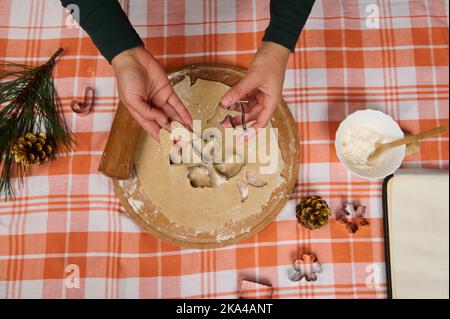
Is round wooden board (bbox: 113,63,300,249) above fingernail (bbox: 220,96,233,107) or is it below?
below

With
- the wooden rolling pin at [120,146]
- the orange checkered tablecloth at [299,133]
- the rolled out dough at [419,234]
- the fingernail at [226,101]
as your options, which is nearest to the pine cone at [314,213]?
the orange checkered tablecloth at [299,133]

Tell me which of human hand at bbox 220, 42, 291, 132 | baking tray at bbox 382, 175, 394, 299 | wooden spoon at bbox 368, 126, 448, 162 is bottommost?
baking tray at bbox 382, 175, 394, 299

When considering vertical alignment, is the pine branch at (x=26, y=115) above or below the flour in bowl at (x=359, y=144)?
above

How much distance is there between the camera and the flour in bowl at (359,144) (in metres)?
0.81

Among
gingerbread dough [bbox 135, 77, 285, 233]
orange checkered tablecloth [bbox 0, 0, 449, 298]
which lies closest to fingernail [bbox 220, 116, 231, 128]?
gingerbread dough [bbox 135, 77, 285, 233]

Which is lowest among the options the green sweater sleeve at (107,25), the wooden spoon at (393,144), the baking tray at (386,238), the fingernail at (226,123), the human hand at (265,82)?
the baking tray at (386,238)

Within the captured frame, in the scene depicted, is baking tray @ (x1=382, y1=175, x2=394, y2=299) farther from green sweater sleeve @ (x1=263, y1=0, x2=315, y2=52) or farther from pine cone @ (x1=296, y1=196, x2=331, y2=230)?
green sweater sleeve @ (x1=263, y1=0, x2=315, y2=52)

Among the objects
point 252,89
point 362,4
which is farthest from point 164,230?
point 362,4

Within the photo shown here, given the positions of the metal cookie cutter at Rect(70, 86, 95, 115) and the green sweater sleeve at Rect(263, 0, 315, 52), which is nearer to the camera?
the green sweater sleeve at Rect(263, 0, 315, 52)

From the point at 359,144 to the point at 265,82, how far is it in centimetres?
23

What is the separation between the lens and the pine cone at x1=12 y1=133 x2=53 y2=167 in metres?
0.84

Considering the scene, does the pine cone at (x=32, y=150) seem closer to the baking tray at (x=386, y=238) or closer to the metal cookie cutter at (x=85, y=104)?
the metal cookie cutter at (x=85, y=104)
